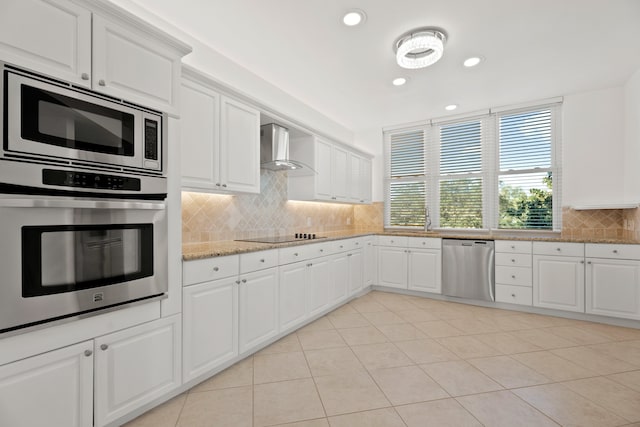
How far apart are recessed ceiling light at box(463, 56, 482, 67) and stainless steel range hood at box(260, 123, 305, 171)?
2021mm

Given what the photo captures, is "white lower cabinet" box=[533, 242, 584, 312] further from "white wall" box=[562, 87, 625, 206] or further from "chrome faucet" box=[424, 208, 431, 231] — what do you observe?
"chrome faucet" box=[424, 208, 431, 231]

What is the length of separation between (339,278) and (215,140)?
7.33 ft

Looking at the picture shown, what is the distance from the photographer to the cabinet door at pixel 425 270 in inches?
168

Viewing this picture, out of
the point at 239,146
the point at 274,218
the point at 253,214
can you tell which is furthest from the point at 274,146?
the point at 274,218

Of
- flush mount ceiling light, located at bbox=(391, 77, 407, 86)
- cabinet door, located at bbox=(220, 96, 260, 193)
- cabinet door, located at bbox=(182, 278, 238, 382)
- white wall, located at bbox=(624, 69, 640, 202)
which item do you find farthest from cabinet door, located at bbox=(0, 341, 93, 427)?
white wall, located at bbox=(624, 69, 640, 202)

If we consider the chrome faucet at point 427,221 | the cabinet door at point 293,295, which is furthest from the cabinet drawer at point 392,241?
the cabinet door at point 293,295

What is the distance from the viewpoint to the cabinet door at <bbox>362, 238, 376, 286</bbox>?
447cm

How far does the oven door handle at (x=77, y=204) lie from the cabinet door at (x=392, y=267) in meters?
3.52

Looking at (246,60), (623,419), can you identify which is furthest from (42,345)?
(623,419)

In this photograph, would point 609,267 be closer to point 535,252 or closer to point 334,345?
point 535,252

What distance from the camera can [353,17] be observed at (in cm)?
235

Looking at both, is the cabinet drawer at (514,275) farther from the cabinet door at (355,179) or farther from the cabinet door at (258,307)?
the cabinet door at (258,307)

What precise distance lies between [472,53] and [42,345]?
149 inches

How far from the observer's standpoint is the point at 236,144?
270cm
